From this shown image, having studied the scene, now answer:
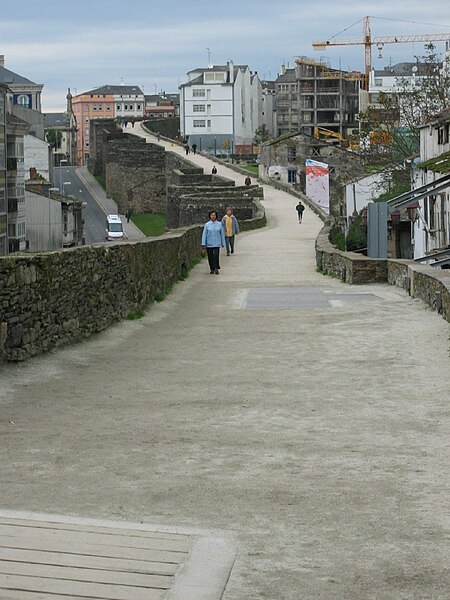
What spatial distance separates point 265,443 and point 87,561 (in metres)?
2.86

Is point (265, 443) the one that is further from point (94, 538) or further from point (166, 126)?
point (166, 126)

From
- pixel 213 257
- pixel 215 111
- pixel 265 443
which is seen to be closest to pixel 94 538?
pixel 265 443

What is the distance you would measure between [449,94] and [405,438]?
4506cm

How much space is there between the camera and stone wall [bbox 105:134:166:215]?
91.1 meters

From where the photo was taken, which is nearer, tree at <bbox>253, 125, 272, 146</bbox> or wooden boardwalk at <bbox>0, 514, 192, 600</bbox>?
wooden boardwalk at <bbox>0, 514, 192, 600</bbox>

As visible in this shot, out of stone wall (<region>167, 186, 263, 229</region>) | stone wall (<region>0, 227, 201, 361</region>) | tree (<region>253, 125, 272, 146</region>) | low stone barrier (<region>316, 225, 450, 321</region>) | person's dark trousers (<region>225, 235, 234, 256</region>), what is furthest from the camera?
tree (<region>253, 125, 272, 146</region>)

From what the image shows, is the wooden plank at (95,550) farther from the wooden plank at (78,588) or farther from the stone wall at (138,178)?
the stone wall at (138,178)

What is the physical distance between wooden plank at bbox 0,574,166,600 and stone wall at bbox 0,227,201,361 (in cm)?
581

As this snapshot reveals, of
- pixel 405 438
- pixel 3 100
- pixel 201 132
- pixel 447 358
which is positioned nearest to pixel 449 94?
pixel 3 100

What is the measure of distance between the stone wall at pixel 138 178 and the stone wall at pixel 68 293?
73549 millimetres

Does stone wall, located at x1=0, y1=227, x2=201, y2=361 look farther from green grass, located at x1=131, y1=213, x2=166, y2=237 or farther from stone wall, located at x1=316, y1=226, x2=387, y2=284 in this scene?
green grass, located at x1=131, y1=213, x2=166, y2=237

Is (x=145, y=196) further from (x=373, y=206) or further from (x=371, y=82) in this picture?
(x=373, y=206)

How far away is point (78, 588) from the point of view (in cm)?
473

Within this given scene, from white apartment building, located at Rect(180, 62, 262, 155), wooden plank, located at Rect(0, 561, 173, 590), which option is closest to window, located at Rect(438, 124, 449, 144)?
wooden plank, located at Rect(0, 561, 173, 590)
